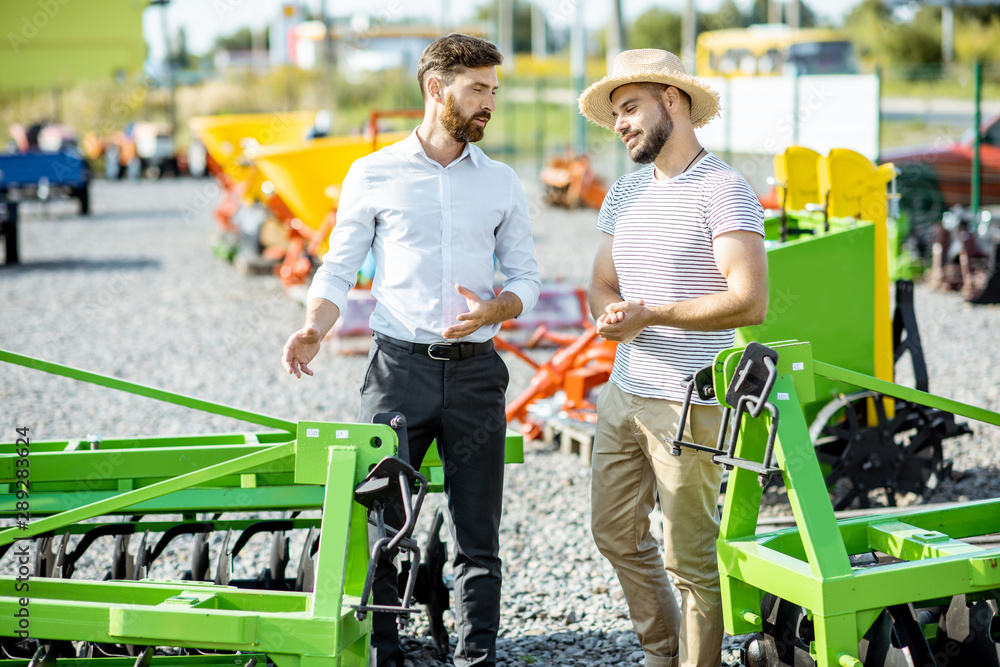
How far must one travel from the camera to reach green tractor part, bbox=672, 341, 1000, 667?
248 centimetres

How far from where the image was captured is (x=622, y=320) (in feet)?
9.11

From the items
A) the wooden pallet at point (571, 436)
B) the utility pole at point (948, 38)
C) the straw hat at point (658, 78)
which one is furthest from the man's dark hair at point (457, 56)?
the utility pole at point (948, 38)

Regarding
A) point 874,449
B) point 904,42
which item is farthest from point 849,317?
point 904,42

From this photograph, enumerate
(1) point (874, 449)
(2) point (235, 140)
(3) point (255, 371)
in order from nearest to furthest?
(1) point (874, 449) < (3) point (255, 371) < (2) point (235, 140)

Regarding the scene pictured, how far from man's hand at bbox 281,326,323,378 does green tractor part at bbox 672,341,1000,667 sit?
3.44 ft

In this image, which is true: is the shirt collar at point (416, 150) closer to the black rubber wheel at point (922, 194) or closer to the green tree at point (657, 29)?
the black rubber wheel at point (922, 194)

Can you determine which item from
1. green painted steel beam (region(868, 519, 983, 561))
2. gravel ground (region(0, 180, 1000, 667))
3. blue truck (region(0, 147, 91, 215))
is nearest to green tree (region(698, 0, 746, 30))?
gravel ground (region(0, 180, 1000, 667))

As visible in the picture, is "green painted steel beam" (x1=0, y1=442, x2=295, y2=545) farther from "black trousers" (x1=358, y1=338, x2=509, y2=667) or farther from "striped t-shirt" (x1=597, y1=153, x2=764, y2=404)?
"striped t-shirt" (x1=597, y1=153, x2=764, y2=404)

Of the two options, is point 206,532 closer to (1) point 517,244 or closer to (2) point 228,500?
(2) point 228,500

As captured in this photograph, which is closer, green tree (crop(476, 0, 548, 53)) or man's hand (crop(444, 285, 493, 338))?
man's hand (crop(444, 285, 493, 338))

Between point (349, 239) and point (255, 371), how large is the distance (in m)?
5.34

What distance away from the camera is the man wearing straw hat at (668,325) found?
280 centimetres

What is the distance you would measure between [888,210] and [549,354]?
4025 millimetres

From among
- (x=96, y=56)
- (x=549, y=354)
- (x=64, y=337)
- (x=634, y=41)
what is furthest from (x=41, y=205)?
(x=634, y=41)
